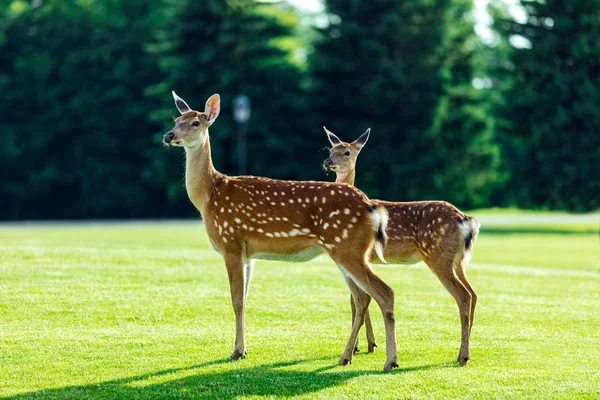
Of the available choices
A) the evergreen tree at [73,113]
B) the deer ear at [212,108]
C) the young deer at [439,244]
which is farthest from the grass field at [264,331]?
the evergreen tree at [73,113]

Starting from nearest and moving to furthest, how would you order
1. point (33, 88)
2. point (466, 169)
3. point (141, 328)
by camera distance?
1. point (141, 328)
2. point (466, 169)
3. point (33, 88)

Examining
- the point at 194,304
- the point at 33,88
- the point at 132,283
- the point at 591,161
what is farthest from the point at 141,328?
the point at 33,88

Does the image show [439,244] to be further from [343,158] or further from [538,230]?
[538,230]

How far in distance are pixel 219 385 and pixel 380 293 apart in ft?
5.42

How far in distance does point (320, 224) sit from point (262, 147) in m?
34.3

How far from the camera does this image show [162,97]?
43656 mm

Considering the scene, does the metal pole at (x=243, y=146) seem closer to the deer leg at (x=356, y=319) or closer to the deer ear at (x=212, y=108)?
the deer ear at (x=212, y=108)

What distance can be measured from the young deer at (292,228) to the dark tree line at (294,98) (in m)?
31.2

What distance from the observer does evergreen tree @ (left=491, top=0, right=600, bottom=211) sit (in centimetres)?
3872

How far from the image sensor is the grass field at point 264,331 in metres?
8.20

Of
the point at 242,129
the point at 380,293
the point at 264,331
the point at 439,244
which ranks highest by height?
the point at 242,129

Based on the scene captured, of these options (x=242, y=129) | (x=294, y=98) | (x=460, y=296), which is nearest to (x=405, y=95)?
(x=294, y=98)

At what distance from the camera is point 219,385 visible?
8125mm

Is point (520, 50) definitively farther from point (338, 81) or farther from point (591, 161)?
point (338, 81)
